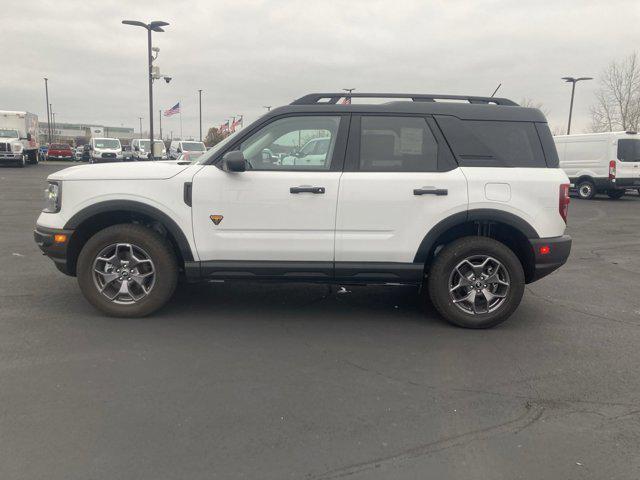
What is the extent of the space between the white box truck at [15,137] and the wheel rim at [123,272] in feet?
98.7

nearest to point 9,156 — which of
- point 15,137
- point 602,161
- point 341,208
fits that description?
point 15,137

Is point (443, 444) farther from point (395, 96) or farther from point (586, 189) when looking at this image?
point (586, 189)

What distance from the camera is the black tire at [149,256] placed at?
4.75m

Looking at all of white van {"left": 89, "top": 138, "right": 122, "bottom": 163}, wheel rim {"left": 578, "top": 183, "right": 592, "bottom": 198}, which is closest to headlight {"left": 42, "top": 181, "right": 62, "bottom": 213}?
wheel rim {"left": 578, "top": 183, "right": 592, "bottom": 198}

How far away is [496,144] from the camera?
15.7 ft

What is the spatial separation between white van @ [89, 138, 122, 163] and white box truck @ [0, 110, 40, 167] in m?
4.61

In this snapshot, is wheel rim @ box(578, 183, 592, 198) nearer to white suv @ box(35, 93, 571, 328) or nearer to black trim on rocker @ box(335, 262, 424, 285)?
white suv @ box(35, 93, 571, 328)

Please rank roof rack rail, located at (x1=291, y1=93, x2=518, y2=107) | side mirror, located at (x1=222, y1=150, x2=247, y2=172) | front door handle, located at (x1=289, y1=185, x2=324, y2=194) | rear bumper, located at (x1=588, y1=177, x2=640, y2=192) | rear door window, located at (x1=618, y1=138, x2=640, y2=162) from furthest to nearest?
rear bumper, located at (x1=588, y1=177, x2=640, y2=192)
rear door window, located at (x1=618, y1=138, x2=640, y2=162)
roof rack rail, located at (x1=291, y1=93, x2=518, y2=107)
front door handle, located at (x1=289, y1=185, x2=324, y2=194)
side mirror, located at (x1=222, y1=150, x2=247, y2=172)

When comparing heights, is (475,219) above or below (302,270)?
above

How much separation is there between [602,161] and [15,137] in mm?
29325

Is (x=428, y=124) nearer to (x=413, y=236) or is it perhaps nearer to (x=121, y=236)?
(x=413, y=236)

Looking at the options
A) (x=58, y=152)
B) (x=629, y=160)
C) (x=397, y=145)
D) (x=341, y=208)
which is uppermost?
(x=58, y=152)

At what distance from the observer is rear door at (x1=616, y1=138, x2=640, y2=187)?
18.6 m

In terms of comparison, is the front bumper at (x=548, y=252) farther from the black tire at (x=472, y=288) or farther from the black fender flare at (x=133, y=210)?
the black fender flare at (x=133, y=210)
